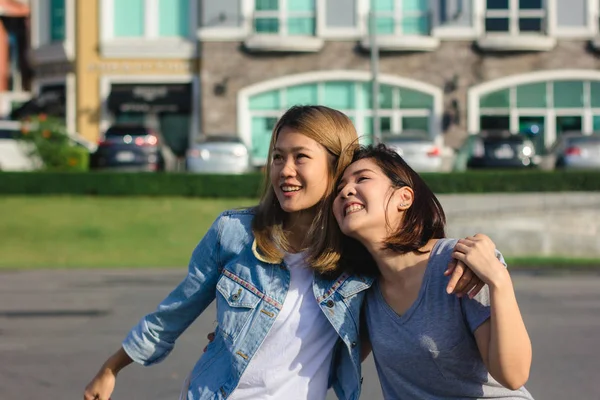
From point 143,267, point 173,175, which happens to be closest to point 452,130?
point 173,175

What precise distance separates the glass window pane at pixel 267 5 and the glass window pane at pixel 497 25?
24.1 feet

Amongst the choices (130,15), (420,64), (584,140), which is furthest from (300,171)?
(130,15)

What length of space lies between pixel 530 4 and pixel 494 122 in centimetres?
426

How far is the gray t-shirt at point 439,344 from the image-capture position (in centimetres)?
267

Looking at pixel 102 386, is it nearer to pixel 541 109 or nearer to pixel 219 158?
pixel 219 158

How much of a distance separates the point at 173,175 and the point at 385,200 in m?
18.8

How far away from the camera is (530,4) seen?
112ft

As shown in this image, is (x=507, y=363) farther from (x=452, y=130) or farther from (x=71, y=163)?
(x=452, y=130)

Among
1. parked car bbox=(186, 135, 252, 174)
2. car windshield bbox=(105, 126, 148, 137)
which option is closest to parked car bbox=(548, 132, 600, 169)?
parked car bbox=(186, 135, 252, 174)

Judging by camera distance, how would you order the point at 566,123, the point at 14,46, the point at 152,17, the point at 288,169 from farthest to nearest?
the point at 14,46, the point at 152,17, the point at 566,123, the point at 288,169

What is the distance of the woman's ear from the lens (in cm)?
286

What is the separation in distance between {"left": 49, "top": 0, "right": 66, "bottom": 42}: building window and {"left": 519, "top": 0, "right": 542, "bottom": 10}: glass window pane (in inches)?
659

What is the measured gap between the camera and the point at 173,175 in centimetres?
2138

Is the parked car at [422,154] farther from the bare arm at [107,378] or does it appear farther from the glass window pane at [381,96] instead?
the bare arm at [107,378]
